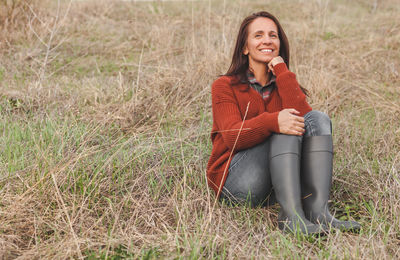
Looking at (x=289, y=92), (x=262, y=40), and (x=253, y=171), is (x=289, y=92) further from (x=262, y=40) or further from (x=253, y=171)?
(x=253, y=171)

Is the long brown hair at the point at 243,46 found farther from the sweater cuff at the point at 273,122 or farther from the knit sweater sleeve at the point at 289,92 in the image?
the sweater cuff at the point at 273,122

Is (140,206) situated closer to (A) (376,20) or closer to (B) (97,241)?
(B) (97,241)

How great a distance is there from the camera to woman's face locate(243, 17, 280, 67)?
7.41 ft

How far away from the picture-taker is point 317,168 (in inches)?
74.7

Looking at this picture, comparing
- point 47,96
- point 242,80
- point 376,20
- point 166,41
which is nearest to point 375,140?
point 242,80

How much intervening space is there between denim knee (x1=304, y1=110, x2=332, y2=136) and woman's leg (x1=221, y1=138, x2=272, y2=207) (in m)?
0.22

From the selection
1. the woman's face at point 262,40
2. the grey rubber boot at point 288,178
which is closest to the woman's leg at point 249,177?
the grey rubber boot at point 288,178

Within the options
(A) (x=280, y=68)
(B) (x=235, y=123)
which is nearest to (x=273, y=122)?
(B) (x=235, y=123)

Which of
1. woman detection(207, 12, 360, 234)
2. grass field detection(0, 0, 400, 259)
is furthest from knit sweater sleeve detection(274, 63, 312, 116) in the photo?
grass field detection(0, 0, 400, 259)

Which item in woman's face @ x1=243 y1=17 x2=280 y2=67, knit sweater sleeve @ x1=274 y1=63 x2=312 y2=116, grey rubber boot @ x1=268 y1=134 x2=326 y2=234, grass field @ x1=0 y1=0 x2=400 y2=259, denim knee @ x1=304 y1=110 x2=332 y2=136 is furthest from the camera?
woman's face @ x1=243 y1=17 x2=280 y2=67

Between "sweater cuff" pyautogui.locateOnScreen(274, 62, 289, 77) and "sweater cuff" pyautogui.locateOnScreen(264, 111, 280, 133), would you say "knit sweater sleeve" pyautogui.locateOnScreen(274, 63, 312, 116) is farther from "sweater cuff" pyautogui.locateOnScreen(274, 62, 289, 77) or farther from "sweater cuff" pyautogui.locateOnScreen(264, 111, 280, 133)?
"sweater cuff" pyautogui.locateOnScreen(264, 111, 280, 133)

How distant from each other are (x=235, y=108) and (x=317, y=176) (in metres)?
0.55

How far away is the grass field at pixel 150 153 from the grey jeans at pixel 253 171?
0.28 ft

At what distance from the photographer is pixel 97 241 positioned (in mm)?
1653
